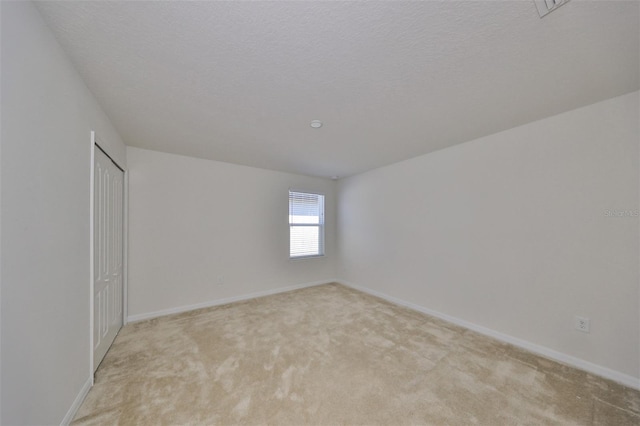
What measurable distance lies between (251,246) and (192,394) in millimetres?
2511

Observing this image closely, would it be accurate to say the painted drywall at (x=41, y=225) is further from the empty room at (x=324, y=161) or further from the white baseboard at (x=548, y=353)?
the white baseboard at (x=548, y=353)

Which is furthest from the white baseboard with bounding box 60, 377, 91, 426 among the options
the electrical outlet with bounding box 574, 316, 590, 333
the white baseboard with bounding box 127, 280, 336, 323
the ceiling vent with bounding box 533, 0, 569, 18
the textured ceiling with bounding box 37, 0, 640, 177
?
the electrical outlet with bounding box 574, 316, 590, 333

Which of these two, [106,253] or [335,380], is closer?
[335,380]

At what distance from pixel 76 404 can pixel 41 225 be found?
1.33 meters

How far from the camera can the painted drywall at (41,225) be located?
1.02 meters

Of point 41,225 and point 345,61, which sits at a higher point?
point 345,61

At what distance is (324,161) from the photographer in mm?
3797

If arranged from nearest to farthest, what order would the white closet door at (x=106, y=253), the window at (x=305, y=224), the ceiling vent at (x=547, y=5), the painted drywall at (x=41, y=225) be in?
the painted drywall at (x=41, y=225) → the ceiling vent at (x=547, y=5) → the white closet door at (x=106, y=253) → the window at (x=305, y=224)

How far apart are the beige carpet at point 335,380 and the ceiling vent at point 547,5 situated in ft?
8.06

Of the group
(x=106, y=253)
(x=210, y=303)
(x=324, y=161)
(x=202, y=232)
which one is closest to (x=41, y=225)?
(x=106, y=253)

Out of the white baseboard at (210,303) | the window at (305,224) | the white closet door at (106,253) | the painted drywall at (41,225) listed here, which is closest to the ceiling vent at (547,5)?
the painted drywall at (41,225)

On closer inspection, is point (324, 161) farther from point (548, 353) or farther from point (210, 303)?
point (548, 353)

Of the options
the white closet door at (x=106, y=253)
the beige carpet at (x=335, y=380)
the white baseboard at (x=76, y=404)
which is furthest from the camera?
the white closet door at (x=106, y=253)

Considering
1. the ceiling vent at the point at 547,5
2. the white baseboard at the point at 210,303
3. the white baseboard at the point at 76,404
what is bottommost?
the white baseboard at the point at 210,303
